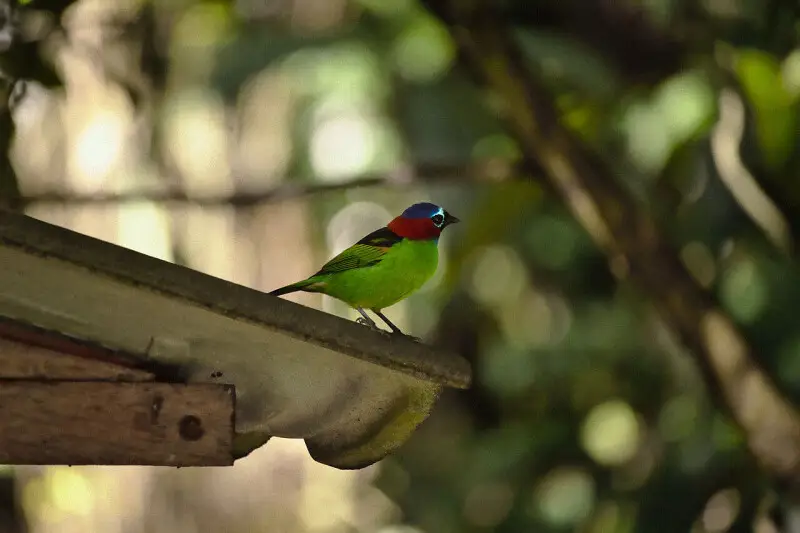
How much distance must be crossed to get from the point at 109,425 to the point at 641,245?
3.46 meters

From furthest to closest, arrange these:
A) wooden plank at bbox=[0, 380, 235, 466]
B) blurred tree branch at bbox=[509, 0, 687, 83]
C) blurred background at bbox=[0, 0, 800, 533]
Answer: blurred tree branch at bbox=[509, 0, 687, 83] → blurred background at bbox=[0, 0, 800, 533] → wooden plank at bbox=[0, 380, 235, 466]

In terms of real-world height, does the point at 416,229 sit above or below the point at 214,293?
below

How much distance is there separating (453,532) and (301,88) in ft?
12.1

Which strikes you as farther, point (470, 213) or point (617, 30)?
point (617, 30)

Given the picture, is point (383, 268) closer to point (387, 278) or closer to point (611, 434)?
point (387, 278)

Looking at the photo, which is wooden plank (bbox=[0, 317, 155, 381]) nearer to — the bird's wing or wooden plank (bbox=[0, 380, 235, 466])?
wooden plank (bbox=[0, 380, 235, 466])

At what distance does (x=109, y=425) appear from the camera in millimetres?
2291

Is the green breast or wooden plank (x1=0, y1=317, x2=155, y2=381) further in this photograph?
the green breast

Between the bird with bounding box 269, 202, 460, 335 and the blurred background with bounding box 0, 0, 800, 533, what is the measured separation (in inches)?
62.7

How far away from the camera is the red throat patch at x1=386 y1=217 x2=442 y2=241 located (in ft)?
12.3

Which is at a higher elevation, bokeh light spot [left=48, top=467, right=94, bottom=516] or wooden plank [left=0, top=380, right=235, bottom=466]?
wooden plank [left=0, top=380, right=235, bottom=466]

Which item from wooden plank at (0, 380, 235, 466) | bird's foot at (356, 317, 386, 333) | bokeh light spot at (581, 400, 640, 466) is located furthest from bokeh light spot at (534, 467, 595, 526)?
wooden plank at (0, 380, 235, 466)

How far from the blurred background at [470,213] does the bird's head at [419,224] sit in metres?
1.52

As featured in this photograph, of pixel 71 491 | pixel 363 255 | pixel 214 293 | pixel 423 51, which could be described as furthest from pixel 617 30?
pixel 214 293
